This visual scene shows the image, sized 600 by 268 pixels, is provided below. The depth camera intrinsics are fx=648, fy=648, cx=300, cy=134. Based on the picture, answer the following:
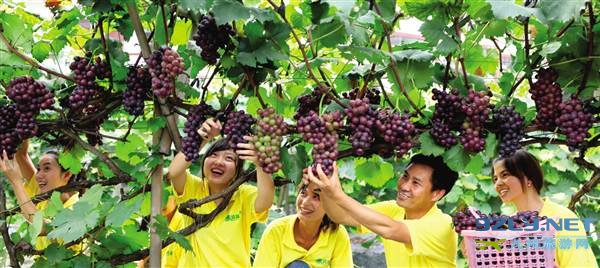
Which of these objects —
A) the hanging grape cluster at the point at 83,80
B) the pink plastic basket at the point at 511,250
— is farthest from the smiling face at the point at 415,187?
the hanging grape cluster at the point at 83,80

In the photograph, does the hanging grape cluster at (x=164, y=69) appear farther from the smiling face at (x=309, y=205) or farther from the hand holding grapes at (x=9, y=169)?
the smiling face at (x=309, y=205)

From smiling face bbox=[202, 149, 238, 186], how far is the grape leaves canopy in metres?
0.28

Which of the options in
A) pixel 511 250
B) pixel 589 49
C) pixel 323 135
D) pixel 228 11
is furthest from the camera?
pixel 511 250

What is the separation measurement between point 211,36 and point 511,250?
1260 mm

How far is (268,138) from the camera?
6.52 ft

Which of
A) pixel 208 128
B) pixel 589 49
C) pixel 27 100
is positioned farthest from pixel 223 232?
pixel 589 49

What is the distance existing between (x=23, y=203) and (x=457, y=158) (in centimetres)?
158

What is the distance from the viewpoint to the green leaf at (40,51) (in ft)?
7.59

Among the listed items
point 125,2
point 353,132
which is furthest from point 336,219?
point 125,2

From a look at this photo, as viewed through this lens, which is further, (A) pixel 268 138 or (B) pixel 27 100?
(B) pixel 27 100

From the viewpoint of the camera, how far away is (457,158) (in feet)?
6.86

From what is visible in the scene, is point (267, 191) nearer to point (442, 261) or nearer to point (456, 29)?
point (442, 261)

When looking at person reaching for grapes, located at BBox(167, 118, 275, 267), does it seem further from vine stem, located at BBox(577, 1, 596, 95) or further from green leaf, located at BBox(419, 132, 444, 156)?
vine stem, located at BBox(577, 1, 596, 95)

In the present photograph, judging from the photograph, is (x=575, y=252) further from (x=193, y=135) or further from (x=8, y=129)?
(x=8, y=129)
